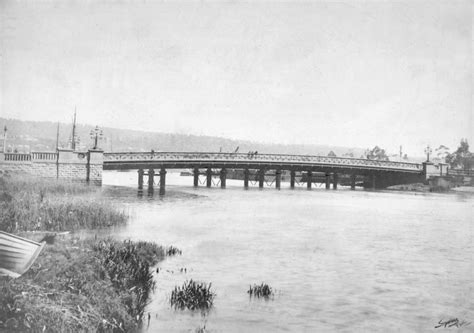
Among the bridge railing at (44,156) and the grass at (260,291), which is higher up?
the bridge railing at (44,156)

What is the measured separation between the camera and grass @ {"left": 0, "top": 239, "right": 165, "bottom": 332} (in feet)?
23.7

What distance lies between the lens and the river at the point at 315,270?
354 inches

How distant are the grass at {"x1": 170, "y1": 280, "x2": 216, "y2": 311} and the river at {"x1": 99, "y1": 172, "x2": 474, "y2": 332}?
23 cm

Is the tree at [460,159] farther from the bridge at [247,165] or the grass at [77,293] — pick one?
the grass at [77,293]

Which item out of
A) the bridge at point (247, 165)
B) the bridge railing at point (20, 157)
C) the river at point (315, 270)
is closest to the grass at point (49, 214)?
the river at point (315, 270)

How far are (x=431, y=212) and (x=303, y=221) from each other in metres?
10.5

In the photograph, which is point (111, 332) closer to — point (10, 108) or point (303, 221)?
point (10, 108)

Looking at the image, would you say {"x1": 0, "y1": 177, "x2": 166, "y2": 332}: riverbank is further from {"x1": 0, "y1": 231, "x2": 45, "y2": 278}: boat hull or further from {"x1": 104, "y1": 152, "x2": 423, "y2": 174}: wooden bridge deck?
{"x1": 104, "y1": 152, "x2": 423, "y2": 174}: wooden bridge deck

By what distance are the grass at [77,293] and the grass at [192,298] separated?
0.61 meters

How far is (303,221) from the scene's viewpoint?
2405cm

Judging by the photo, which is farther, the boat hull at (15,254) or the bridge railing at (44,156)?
the bridge railing at (44,156)

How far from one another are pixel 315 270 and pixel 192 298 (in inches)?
179
